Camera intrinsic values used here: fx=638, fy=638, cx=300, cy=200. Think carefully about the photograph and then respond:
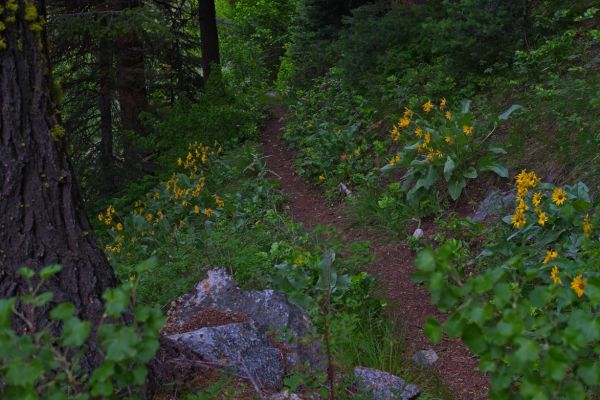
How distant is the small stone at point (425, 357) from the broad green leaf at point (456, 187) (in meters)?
2.10

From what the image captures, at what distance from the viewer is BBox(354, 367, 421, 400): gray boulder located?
3443 millimetres

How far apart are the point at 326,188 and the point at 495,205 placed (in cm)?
290

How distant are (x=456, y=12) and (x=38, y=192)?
21.4 ft

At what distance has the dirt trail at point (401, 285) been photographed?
4.27m

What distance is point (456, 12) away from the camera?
8164 millimetres

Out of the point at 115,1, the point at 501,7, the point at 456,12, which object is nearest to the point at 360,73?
the point at 456,12

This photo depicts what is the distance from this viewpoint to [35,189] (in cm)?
300

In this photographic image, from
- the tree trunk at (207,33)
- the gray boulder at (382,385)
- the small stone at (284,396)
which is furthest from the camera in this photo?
the tree trunk at (207,33)

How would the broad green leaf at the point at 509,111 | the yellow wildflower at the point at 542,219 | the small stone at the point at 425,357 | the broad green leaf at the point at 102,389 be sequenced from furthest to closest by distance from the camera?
the broad green leaf at the point at 509,111, the yellow wildflower at the point at 542,219, the small stone at the point at 425,357, the broad green leaf at the point at 102,389

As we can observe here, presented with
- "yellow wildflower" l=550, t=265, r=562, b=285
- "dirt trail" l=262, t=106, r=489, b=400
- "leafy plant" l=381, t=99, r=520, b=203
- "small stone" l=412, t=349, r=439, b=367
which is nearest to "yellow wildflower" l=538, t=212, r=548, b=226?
"yellow wildflower" l=550, t=265, r=562, b=285

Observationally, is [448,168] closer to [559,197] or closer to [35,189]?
[559,197]

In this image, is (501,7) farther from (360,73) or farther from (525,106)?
(360,73)

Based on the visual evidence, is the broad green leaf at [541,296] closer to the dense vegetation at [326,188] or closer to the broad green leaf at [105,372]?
the dense vegetation at [326,188]

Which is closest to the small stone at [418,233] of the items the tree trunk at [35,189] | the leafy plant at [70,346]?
the tree trunk at [35,189]
